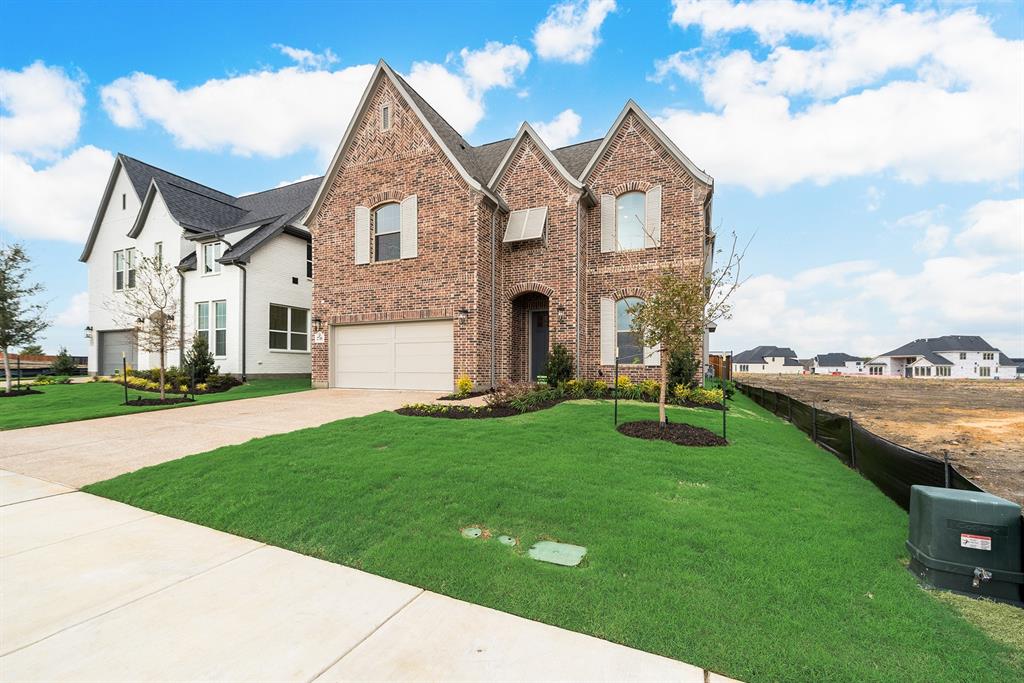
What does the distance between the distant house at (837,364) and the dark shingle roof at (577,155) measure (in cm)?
9125

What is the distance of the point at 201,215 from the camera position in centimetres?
2164

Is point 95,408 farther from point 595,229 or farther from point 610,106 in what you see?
point 610,106

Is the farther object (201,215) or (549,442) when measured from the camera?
(201,215)

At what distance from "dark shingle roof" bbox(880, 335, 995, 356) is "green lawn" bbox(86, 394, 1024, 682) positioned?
295ft

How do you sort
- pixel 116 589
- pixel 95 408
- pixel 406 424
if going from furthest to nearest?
pixel 95 408, pixel 406 424, pixel 116 589

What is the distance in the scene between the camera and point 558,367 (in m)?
13.4

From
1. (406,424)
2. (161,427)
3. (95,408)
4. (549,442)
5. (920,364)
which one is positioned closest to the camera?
(549,442)

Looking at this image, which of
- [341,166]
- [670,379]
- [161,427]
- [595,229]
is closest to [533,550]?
[161,427]

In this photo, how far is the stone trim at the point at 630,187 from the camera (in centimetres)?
1458

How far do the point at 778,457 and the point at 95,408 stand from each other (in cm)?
1707

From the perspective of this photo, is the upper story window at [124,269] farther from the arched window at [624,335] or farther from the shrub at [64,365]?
the arched window at [624,335]

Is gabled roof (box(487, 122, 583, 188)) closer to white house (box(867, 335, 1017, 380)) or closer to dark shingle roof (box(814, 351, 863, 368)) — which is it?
white house (box(867, 335, 1017, 380))

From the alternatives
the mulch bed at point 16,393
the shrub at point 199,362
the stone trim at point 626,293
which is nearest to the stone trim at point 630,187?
the stone trim at point 626,293

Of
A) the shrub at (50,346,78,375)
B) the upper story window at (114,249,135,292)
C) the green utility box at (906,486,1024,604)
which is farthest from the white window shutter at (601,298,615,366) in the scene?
the shrub at (50,346,78,375)
